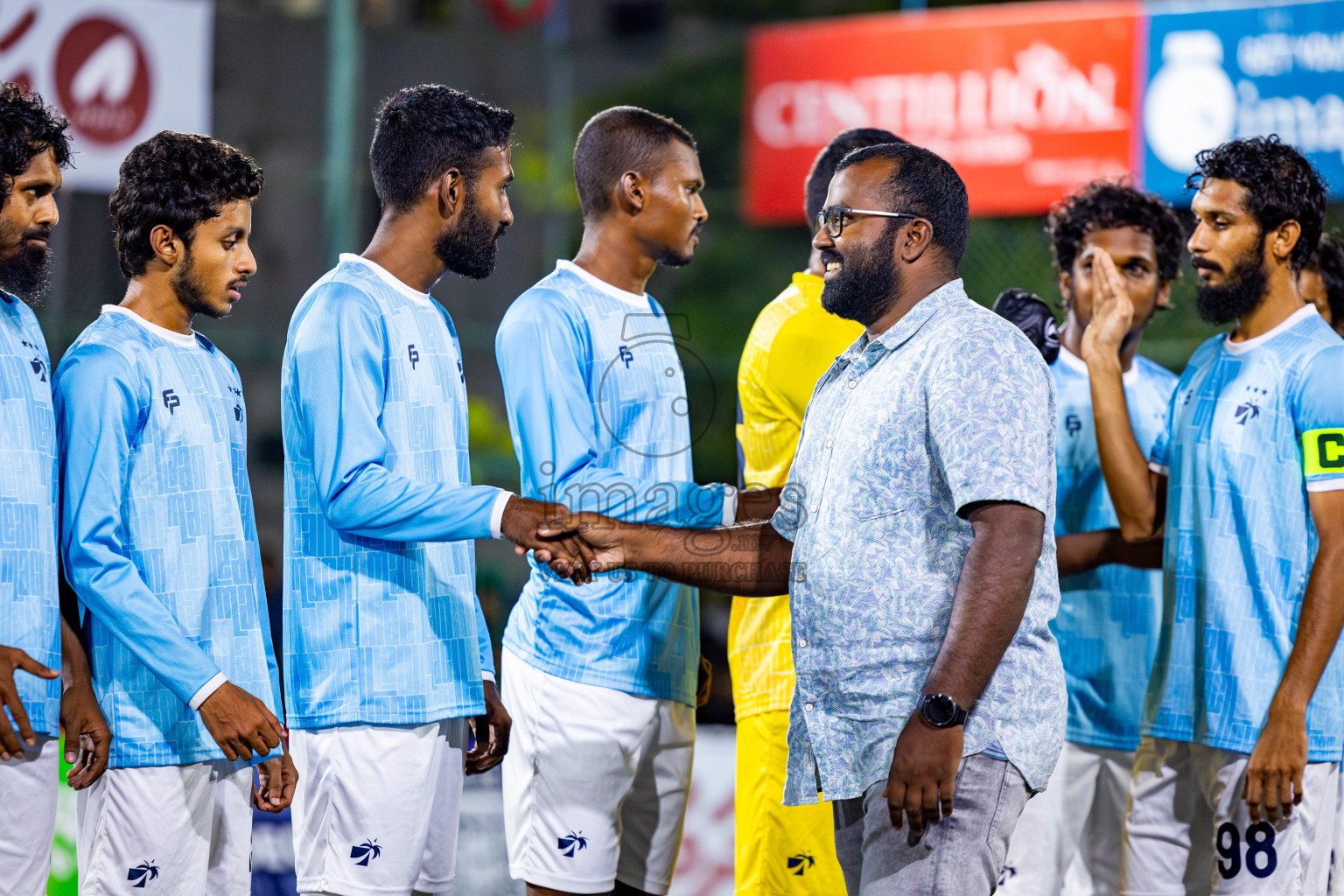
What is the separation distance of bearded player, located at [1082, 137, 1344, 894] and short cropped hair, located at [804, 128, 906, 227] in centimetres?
91

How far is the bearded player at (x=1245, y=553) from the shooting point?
11.6ft

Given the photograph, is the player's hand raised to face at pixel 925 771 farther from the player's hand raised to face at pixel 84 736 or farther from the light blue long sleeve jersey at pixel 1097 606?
the light blue long sleeve jersey at pixel 1097 606

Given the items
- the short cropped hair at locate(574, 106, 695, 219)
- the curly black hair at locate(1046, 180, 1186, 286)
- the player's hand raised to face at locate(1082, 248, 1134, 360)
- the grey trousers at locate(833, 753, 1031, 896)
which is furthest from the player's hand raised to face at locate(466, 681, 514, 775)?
the curly black hair at locate(1046, 180, 1186, 286)

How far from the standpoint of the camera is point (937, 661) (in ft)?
8.78

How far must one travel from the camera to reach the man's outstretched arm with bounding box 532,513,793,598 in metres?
3.27

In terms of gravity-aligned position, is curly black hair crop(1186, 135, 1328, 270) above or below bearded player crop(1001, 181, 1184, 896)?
above

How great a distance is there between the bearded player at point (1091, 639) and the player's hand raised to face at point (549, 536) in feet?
5.47

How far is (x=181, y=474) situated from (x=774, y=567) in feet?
4.32

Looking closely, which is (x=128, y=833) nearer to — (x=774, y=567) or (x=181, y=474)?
(x=181, y=474)

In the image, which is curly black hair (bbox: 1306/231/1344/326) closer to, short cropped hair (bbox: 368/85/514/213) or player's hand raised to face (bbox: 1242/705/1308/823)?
player's hand raised to face (bbox: 1242/705/1308/823)

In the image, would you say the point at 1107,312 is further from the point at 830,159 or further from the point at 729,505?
the point at 729,505

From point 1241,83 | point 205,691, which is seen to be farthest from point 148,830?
point 1241,83

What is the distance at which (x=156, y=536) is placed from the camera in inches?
120

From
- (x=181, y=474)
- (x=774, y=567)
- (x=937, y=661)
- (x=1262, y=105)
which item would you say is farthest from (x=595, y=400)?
(x=1262, y=105)
